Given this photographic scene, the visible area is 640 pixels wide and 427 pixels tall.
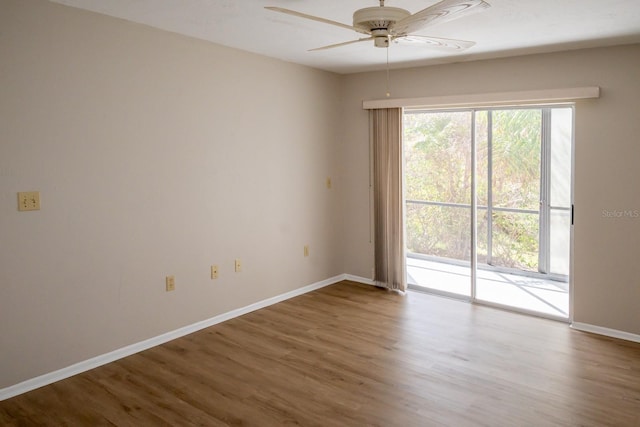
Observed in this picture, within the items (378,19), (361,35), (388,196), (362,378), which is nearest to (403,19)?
(378,19)

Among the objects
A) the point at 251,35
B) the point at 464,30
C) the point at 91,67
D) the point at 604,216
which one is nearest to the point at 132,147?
the point at 91,67

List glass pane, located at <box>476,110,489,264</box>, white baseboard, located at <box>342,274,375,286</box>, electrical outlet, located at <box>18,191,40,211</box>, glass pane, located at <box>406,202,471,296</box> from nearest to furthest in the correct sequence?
electrical outlet, located at <box>18,191,40,211</box> → glass pane, located at <box>476,110,489,264</box> → glass pane, located at <box>406,202,471,296</box> → white baseboard, located at <box>342,274,375,286</box>

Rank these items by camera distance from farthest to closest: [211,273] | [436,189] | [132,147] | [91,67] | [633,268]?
1. [436,189]
2. [211,273]
3. [633,268]
4. [132,147]
5. [91,67]

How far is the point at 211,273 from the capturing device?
4379 millimetres

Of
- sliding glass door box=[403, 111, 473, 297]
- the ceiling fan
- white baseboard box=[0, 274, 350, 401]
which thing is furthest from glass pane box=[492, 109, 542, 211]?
white baseboard box=[0, 274, 350, 401]

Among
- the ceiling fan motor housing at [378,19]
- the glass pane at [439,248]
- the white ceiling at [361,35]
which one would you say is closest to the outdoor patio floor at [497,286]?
the glass pane at [439,248]

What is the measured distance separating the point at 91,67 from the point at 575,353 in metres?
4.17

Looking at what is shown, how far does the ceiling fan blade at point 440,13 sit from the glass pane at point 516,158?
255 cm

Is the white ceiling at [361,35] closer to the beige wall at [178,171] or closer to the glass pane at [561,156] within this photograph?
the beige wall at [178,171]

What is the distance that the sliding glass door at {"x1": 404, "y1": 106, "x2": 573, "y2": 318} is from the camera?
4.49 metres

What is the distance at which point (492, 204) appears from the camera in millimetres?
4859

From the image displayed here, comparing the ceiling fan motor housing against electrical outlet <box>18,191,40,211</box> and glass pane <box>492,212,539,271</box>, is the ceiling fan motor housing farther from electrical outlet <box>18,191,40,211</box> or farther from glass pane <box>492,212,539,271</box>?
glass pane <box>492,212,539,271</box>

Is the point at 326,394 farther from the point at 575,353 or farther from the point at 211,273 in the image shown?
the point at 575,353

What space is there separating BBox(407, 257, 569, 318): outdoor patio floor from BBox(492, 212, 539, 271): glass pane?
0.53ft
